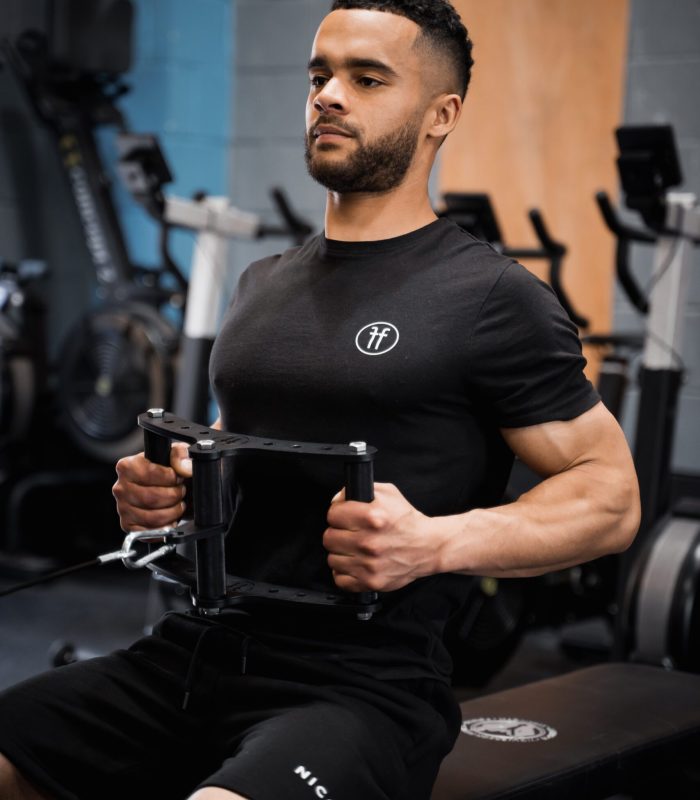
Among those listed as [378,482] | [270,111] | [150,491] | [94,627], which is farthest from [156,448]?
[270,111]

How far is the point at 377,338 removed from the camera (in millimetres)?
1458

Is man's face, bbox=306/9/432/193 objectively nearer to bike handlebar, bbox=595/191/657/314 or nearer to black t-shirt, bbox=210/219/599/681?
black t-shirt, bbox=210/219/599/681

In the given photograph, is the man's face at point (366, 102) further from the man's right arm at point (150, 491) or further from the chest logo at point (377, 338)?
the man's right arm at point (150, 491)

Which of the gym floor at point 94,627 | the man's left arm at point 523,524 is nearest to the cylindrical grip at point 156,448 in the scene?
the man's left arm at point 523,524

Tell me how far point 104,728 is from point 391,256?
707mm

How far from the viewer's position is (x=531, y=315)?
1442 mm

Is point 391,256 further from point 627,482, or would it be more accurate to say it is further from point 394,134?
point 627,482

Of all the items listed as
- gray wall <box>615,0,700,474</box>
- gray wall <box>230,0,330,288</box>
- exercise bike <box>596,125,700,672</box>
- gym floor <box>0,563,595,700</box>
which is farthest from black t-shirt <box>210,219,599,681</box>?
gray wall <box>230,0,330,288</box>

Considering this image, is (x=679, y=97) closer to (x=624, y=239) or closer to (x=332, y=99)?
(x=624, y=239)

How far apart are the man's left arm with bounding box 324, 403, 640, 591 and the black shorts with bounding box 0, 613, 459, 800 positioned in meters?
0.17

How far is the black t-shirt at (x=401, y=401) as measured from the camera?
1432 millimetres

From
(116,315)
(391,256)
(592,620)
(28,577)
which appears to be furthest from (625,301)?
(391,256)

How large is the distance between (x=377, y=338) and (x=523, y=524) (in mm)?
291

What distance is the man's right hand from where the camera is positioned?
150cm
